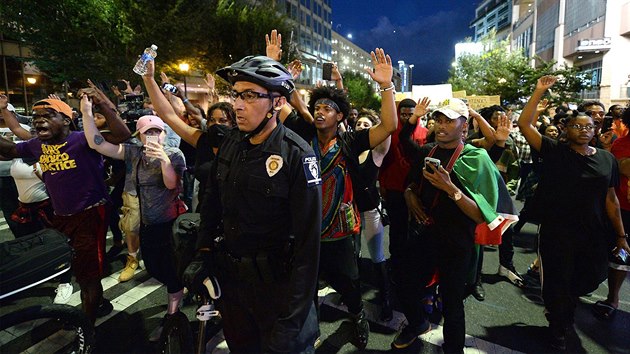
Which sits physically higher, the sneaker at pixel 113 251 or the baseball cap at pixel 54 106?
the baseball cap at pixel 54 106

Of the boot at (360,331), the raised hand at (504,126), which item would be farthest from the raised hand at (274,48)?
the boot at (360,331)

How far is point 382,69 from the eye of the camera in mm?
3012

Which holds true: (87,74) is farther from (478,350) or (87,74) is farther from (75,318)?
(478,350)

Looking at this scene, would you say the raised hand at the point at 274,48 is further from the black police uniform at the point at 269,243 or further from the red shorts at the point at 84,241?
the red shorts at the point at 84,241

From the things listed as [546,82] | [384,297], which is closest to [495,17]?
[546,82]

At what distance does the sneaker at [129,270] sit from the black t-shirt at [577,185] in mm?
4948

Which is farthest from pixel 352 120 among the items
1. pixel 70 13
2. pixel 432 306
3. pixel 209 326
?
pixel 70 13

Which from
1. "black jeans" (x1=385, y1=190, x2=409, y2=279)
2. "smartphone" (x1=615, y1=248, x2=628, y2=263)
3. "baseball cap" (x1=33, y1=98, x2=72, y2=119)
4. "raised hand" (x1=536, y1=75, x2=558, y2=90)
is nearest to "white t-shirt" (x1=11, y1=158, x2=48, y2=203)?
"baseball cap" (x1=33, y1=98, x2=72, y2=119)

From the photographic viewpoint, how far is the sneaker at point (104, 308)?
12.5 ft

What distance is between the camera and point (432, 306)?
3.84 m

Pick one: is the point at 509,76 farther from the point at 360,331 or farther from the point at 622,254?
the point at 360,331

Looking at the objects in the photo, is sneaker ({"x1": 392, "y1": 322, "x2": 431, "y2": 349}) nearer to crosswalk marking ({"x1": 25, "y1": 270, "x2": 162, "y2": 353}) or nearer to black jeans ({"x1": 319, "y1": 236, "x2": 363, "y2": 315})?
black jeans ({"x1": 319, "y1": 236, "x2": 363, "y2": 315})

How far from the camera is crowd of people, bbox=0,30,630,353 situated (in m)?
2.00

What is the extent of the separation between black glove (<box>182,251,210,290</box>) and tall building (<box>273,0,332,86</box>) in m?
58.2
